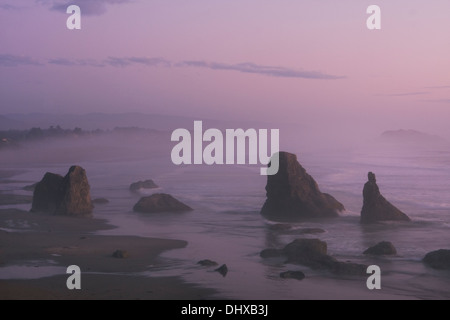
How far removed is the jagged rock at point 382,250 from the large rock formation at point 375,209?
10.5 metres

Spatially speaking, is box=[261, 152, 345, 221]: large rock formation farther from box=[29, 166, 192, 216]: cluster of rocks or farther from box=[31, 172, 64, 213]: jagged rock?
box=[31, 172, 64, 213]: jagged rock

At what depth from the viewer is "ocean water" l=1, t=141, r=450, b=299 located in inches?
997

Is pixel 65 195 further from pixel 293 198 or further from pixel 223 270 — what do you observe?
pixel 223 270

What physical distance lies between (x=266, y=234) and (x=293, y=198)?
8940 millimetres

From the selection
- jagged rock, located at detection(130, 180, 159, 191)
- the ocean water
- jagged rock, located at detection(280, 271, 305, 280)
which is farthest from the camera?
jagged rock, located at detection(130, 180, 159, 191)

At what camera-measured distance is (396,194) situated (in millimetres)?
61781

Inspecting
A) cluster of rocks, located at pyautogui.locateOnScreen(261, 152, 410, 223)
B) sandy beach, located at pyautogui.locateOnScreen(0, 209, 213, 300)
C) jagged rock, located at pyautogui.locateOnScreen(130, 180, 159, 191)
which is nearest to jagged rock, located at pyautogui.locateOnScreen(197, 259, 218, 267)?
sandy beach, located at pyautogui.locateOnScreen(0, 209, 213, 300)

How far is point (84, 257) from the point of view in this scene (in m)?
30.3

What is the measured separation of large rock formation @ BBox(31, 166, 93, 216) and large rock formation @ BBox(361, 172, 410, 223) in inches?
749

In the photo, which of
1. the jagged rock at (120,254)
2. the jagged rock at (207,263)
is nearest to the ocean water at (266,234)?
the jagged rock at (207,263)

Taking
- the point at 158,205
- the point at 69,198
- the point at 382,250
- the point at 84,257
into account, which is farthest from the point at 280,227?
the point at 69,198

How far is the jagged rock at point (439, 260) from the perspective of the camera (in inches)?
1135

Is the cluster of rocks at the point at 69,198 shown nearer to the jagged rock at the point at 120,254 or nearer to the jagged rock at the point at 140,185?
the jagged rock at the point at 120,254
